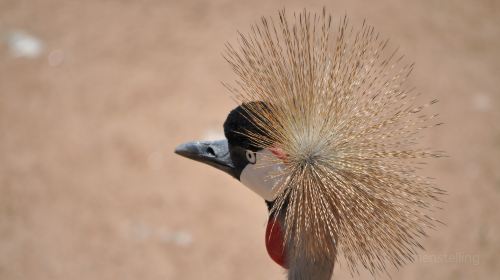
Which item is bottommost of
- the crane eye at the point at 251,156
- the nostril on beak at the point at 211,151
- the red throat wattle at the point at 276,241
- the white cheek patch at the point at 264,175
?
the red throat wattle at the point at 276,241

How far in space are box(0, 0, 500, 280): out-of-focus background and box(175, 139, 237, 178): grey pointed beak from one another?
2.98ft

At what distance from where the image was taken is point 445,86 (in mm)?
3555

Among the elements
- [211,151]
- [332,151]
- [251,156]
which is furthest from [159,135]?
[332,151]

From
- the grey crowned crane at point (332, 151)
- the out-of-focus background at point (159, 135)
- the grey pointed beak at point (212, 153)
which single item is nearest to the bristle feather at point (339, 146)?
the grey crowned crane at point (332, 151)

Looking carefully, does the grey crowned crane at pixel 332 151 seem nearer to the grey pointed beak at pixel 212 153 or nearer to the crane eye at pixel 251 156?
the crane eye at pixel 251 156

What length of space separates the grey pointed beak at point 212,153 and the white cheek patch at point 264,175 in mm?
63

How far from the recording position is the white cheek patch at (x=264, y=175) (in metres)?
1.40

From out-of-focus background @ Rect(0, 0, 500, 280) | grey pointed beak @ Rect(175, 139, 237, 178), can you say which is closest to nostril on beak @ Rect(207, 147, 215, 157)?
grey pointed beak @ Rect(175, 139, 237, 178)

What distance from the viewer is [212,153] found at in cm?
166

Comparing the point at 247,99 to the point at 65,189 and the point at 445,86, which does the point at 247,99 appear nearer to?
the point at 65,189

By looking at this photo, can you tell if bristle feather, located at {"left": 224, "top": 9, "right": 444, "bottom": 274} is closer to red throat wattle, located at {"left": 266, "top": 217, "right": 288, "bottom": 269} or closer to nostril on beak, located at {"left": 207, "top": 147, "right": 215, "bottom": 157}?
red throat wattle, located at {"left": 266, "top": 217, "right": 288, "bottom": 269}

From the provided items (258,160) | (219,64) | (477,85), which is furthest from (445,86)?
(258,160)

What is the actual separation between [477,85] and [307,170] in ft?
8.57

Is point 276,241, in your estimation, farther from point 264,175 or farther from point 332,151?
point 332,151
